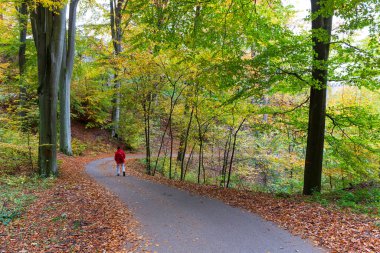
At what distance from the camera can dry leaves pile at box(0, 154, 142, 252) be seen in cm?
516

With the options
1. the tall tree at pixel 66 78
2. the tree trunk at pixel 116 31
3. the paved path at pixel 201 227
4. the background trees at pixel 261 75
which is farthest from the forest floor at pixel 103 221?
the tree trunk at pixel 116 31

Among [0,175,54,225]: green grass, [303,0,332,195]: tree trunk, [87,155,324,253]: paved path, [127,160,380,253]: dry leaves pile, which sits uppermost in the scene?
[303,0,332,195]: tree trunk

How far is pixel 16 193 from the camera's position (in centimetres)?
839

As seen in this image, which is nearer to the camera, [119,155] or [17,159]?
[17,159]

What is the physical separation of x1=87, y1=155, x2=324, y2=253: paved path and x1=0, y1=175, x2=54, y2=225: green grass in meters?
2.70

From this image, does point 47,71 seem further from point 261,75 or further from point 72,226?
point 261,75

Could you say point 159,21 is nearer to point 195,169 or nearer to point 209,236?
point 209,236

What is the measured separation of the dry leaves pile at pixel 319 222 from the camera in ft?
15.7

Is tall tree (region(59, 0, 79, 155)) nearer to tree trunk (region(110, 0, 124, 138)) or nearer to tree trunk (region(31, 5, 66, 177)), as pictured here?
tree trunk (region(110, 0, 124, 138))

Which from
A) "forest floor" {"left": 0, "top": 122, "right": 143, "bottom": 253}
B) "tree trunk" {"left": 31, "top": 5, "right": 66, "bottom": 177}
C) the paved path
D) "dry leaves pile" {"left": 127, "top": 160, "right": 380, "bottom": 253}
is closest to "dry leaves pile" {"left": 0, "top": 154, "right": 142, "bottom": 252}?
"forest floor" {"left": 0, "top": 122, "right": 143, "bottom": 253}

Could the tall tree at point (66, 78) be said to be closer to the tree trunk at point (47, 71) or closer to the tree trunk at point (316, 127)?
the tree trunk at point (47, 71)

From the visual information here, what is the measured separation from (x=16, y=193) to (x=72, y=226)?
144 inches

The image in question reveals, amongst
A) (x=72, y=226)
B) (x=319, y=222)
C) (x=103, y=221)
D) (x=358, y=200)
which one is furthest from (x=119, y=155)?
(x=358, y=200)

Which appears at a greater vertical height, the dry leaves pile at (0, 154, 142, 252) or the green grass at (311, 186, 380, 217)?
the green grass at (311, 186, 380, 217)
